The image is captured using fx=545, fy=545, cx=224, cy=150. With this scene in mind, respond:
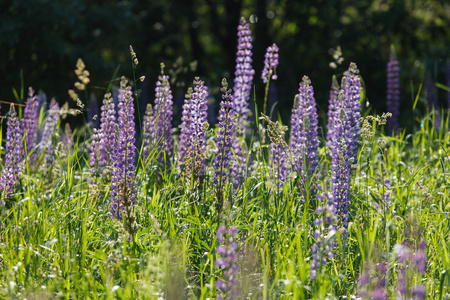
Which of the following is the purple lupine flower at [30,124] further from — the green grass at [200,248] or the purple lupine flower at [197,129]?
the purple lupine flower at [197,129]

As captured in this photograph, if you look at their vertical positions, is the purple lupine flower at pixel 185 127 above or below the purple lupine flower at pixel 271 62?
below

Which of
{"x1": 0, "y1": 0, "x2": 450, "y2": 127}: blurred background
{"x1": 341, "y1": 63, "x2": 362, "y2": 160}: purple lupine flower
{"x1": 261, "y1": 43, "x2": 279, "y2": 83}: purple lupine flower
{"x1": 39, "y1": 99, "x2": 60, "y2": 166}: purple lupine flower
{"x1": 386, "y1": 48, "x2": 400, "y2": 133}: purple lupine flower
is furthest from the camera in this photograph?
{"x1": 0, "y1": 0, "x2": 450, "y2": 127}: blurred background

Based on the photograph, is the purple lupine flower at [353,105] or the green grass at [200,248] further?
the purple lupine flower at [353,105]

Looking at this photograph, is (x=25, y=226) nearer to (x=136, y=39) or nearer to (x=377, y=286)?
(x=377, y=286)

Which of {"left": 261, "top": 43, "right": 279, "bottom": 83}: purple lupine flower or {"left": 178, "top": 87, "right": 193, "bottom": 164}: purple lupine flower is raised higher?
{"left": 261, "top": 43, "right": 279, "bottom": 83}: purple lupine flower

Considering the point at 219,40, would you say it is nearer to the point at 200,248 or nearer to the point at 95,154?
the point at 95,154

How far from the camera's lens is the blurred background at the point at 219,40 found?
9188 millimetres

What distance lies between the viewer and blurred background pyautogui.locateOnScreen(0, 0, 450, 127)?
362 inches

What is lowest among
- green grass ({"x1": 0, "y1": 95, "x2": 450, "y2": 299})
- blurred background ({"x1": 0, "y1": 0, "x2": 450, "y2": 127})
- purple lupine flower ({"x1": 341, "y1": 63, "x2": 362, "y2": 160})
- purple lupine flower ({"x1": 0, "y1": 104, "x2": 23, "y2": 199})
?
green grass ({"x1": 0, "y1": 95, "x2": 450, "y2": 299})

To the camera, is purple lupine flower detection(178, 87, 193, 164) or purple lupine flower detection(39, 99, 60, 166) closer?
purple lupine flower detection(178, 87, 193, 164)

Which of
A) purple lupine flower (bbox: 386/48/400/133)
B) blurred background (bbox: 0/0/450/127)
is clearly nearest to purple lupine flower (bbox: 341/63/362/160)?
purple lupine flower (bbox: 386/48/400/133)

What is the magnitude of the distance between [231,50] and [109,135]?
8.62 meters

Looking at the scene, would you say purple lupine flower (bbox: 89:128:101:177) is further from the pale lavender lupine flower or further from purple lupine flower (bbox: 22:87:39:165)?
purple lupine flower (bbox: 22:87:39:165)

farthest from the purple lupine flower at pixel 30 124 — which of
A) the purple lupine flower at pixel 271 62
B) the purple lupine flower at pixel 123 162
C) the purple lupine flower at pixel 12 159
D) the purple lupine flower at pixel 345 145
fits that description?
the purple lupine flower at pixel 345 145
